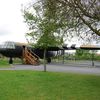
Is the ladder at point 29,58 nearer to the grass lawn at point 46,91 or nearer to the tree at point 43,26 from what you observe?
the tree at point 43,26

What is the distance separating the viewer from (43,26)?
837 inches

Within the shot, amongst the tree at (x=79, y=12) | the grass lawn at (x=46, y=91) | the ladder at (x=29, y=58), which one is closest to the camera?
the grass lawn at (x=46, y=91)

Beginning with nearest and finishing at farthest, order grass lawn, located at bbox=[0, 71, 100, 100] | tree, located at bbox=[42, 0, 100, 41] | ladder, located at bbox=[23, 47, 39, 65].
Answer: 1. grass lawn, located at bbox=[0, 71, 100, 100]
2. tree, located at bbox=[42, 0, 100, 41]
3. ladder, located at bbox=[23, 47, 39, 65]

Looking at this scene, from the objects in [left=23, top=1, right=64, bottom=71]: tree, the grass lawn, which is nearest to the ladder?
[left=23, top=1, right=64, bottom=71]: tree

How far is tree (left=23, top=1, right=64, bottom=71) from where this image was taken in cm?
1733

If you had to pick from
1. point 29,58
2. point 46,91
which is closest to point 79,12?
point 46,91

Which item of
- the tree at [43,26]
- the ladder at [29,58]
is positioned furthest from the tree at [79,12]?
the ladder at [29,58]

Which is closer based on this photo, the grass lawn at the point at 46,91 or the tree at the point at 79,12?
Result: the grass lawn at the point at 46,91

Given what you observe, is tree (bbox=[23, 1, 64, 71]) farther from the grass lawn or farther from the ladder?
the ladder

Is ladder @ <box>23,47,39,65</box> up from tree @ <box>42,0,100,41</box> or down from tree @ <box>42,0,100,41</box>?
down

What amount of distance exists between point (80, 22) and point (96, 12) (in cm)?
108

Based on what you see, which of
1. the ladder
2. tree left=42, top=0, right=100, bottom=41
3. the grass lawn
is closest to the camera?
the grass lawn

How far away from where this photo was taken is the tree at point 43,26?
17.3 meters

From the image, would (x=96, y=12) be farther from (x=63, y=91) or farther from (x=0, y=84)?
(x=0, y=84)
